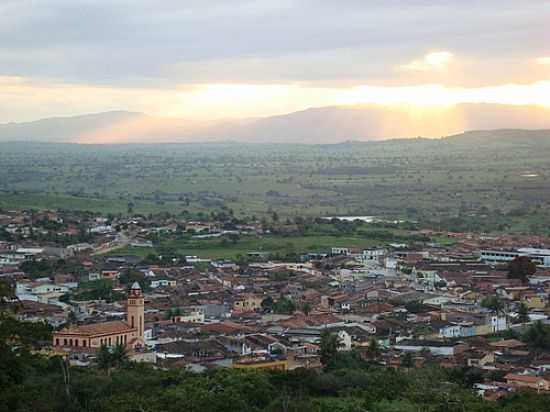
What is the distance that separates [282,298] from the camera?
183ft

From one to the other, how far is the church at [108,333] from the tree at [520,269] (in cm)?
2501

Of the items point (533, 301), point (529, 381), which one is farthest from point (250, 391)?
point (533, 301)

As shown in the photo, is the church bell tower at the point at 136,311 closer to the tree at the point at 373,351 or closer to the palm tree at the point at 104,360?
the palm tree at the point at 104,360

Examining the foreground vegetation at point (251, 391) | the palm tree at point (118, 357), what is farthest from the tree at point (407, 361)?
the palm tree at point (118, 357)

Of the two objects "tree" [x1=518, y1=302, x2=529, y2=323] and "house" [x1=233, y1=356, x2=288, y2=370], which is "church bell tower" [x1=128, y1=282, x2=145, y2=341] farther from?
"tree" [x1=518, y1=302, x2=529, y2=323]

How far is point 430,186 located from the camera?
136 m

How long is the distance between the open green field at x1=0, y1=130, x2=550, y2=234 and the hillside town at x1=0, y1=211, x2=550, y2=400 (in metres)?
17.8

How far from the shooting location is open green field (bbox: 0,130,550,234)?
106 m

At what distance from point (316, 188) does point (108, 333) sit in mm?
100015

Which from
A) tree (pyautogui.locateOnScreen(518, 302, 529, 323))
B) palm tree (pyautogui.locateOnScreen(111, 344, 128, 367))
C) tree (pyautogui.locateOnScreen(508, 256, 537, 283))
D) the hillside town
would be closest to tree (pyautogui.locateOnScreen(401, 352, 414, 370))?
the hillside town

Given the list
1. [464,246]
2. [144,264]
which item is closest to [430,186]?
[464,246]

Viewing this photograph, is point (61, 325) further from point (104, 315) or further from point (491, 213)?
point (491, 213)

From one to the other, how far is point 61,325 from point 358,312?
40.5 feet

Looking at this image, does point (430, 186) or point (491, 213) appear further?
point (430, 186)
